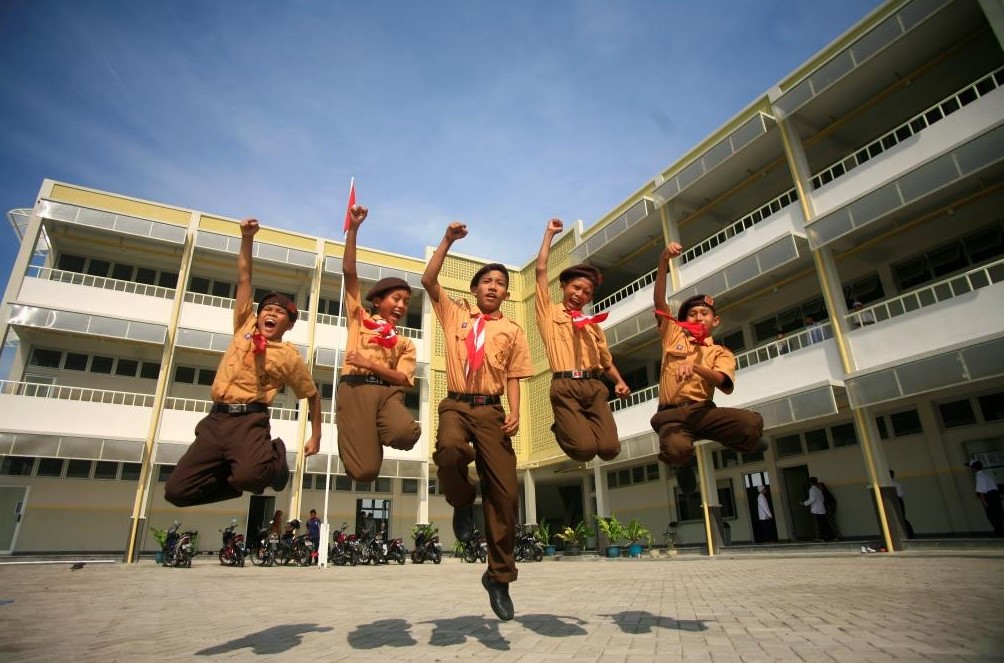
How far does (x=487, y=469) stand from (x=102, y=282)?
79.6 ft

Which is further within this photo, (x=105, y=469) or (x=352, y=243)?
(x=105, y=469)

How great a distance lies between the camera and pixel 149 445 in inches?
841

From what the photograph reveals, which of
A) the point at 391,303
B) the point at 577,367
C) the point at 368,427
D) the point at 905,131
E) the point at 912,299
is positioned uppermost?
the point at 905,131

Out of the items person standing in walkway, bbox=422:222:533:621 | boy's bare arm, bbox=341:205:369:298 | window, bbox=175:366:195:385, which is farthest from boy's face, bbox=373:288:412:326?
window, bbox=175:366:195:385

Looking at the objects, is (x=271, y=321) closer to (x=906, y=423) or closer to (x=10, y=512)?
(x=906, y=423)

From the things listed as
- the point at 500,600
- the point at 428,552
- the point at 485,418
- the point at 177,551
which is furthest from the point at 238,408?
the point at 428,552

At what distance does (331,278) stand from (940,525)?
2429 cm

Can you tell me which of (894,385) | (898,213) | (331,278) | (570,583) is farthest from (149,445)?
(898,213)

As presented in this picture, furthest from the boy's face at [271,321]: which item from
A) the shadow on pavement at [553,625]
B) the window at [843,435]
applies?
the window at [843,435]

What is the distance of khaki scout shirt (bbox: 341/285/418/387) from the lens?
494 centimetres

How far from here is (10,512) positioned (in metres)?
20.5

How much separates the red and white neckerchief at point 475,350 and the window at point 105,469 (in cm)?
2334

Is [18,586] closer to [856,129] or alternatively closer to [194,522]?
[194,522]

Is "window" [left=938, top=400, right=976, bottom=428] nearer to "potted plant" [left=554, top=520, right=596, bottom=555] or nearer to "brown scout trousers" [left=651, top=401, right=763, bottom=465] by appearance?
"potted plant" [left=554, top=520, right=596, bottom=555]
